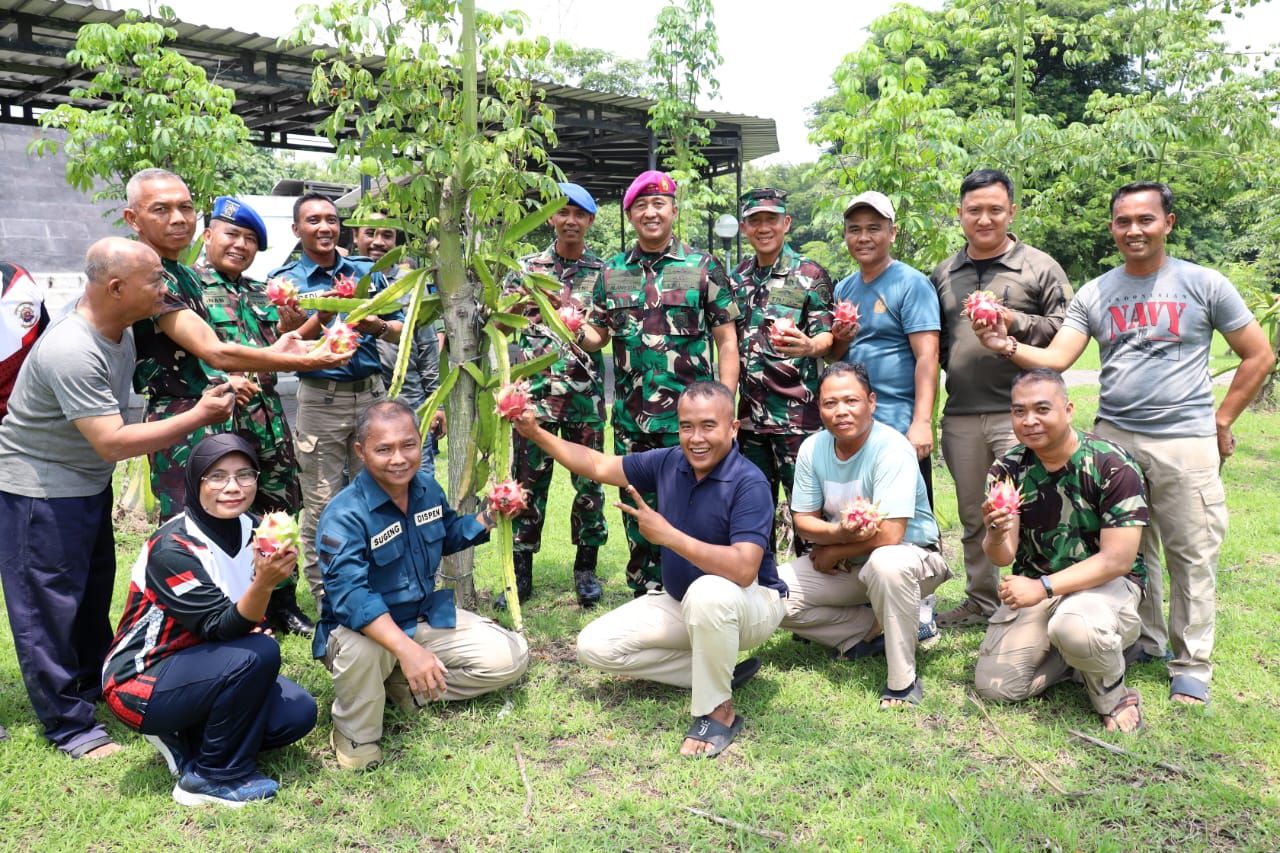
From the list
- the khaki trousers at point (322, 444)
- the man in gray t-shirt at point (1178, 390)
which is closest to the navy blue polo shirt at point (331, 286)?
the khaki trousers at point (322, 444)

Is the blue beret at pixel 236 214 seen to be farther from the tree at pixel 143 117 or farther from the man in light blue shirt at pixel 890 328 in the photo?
the man in light blue shirt at pixel 890 328

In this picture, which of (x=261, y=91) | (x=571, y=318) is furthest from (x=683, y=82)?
(x=571, y=318)

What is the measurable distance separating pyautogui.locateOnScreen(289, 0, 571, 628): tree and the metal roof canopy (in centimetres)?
398

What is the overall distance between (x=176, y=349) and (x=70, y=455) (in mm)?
664

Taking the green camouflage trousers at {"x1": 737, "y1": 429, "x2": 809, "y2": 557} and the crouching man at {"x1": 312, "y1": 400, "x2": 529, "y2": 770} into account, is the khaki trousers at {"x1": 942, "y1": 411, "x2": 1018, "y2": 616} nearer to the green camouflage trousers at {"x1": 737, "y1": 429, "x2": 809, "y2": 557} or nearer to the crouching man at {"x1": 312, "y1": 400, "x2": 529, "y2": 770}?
the green camouflage trousers at {"x1": 737, "y1": 429, "x2": 809, "y2": 557}

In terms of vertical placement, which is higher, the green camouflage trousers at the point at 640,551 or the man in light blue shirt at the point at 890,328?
the man in light blue shirt at the point at 890,328

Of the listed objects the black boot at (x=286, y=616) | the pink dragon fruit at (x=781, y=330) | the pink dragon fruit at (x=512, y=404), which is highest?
the pink dragon fruit at (x=781, y=330)

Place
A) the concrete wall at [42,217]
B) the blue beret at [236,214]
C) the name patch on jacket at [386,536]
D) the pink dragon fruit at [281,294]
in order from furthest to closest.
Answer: the concrete wall at [42,217] → the blue beret at [236,214] → the pink dragon fruit at [281,294] → the name patch on jacket at [386,536]

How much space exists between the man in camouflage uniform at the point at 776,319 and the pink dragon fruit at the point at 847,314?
0.93 ft

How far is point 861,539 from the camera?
412 centimetres

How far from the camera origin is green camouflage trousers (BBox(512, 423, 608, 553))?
207 inches

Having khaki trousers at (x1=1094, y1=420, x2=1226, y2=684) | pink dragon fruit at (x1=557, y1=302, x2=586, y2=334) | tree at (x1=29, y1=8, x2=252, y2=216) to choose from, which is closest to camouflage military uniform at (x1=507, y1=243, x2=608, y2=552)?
pink dragon fruit at (x1=557, y1=302, x2=586, y2=334)

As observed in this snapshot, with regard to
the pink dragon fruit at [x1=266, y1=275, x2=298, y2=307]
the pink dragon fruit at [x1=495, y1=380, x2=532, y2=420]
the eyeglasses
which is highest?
the pink dragon fruit at [x1=266, y1=275, x2=298, y2=307]

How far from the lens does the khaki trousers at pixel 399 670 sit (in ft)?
11.3
